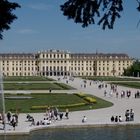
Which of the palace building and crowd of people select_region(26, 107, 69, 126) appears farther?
the palace building

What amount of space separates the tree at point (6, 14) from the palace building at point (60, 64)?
15212 centimetres

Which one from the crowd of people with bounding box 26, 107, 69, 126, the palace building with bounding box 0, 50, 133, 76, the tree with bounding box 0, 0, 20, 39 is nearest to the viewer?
the tree with bounding box 0, 0, 20, 39

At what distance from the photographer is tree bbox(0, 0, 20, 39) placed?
5488 mm

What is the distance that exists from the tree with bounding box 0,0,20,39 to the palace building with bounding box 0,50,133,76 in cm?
15212

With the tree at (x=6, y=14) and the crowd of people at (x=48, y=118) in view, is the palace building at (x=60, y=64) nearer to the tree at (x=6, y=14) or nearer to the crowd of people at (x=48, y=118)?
the crowd of people at (x=48, y=118)

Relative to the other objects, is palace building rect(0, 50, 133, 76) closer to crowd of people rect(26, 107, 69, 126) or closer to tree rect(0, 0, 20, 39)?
crowd of people rect(26, 107, 69, 126)

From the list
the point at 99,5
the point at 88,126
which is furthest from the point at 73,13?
the point at 88,126

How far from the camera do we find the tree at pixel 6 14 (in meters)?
5.49

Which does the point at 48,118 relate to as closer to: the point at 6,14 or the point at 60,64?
the point at 6,14

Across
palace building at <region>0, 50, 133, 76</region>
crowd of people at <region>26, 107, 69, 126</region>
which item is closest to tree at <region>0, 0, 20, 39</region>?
crowd of people at <region>26, 107, 69, 126</region>

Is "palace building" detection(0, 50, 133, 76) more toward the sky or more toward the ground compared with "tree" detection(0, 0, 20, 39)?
more toward the ground

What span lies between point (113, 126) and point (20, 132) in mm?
4972

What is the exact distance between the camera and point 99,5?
204 inches

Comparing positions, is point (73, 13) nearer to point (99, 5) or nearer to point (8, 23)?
point (99, 5)
